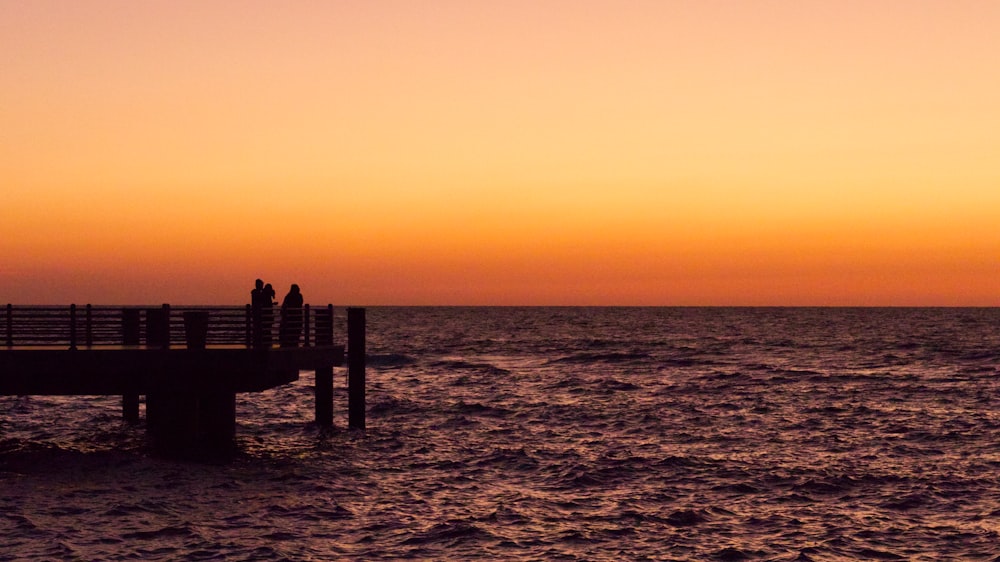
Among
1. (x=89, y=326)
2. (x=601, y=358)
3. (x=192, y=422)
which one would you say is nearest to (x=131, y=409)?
(x=89, y=326)

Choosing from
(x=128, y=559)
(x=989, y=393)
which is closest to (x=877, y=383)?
(x=989, y=393)

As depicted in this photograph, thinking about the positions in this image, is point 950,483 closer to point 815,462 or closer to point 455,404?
point 815,462

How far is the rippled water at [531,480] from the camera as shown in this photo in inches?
702

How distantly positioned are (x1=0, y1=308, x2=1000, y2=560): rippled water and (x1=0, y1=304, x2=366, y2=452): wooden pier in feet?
4.60

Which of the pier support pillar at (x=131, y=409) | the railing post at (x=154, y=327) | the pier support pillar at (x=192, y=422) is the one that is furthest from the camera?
the pier support pillar at (x=131, y=409)

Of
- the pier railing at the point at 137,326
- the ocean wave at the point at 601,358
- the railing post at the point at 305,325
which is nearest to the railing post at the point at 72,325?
the pier railing at the point at 137,326

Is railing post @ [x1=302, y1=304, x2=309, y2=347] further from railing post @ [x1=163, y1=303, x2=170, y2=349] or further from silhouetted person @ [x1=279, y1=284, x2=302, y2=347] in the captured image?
railing post @ [x1=163, y1=303, x2=170, y2=349]

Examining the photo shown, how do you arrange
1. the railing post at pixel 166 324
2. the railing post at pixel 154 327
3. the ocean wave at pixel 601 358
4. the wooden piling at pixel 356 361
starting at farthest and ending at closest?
the ocean wave at pixel 601 358 < the wooden piling at pixel 356 361 < the railing post at pixel 154 327 < the railing post at pixel 166 324

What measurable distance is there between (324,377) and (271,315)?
400 centimetres

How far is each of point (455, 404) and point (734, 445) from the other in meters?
14.6

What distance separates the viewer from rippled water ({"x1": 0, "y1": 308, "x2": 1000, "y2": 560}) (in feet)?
58.5

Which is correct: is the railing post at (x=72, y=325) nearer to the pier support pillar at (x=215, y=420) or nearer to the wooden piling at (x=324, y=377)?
the pier support pillar at (x=215, y=420)

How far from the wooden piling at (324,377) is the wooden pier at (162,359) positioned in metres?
0.82

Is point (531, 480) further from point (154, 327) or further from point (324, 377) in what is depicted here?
point (154, 327)
